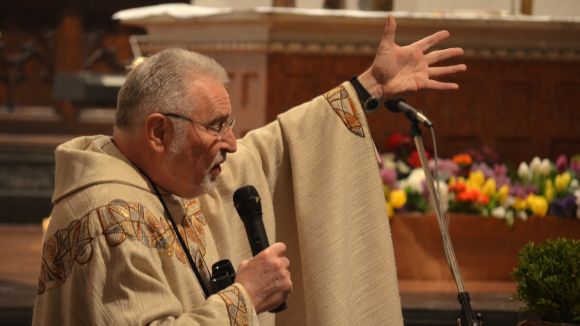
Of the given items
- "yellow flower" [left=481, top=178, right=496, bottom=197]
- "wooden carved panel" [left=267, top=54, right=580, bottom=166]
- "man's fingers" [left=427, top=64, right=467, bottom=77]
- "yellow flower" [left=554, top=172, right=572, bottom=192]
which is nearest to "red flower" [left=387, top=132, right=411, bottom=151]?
"wooden carved panel" [left=267, top=54, right=580, bottom=166]

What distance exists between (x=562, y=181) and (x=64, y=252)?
3.43 meters

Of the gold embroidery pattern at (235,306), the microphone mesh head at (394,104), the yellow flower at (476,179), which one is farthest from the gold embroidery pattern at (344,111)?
the yellow flower at (476,179)

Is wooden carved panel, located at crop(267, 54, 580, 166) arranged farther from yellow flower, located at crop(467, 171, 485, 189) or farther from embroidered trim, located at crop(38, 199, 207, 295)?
embroidered trim, located at crop(38, 199, 207, 295)

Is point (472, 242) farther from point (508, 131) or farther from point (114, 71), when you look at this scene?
point (114, 71)

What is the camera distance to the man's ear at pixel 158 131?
2938 millimetres

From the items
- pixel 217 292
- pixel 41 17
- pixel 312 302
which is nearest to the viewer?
pixel 217 292

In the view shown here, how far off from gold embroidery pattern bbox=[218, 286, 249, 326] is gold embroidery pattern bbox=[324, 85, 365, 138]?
3.46 ft

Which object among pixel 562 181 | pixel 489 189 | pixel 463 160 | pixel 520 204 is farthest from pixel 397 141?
pixel 562 181

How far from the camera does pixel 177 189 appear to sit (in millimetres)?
3008

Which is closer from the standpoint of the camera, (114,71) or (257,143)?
(257,143)

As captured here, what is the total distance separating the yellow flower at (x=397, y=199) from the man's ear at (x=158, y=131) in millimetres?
2801

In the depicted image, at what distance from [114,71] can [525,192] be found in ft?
17.9

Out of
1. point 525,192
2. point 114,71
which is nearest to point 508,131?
point 525,192

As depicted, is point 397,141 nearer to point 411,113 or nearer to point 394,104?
point 394,104
